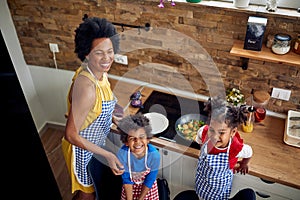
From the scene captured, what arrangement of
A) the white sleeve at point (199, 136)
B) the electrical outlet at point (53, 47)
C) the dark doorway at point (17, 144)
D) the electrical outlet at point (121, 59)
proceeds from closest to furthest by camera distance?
the dark doorway at point (17, 144) < the white sleeve at point (199, 136) < the electrical outlet at point (121, 59) < the electrical outlet at point (53, 47)

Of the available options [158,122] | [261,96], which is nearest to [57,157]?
[158,122]

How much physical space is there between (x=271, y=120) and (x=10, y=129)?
1673mm

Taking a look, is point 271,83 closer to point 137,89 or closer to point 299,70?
point 299,70

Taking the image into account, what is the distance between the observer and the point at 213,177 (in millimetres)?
1509

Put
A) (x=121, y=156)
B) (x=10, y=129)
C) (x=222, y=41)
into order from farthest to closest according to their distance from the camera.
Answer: (x=222, y=41)
(x=121, y=156)
(x=10, y=129)

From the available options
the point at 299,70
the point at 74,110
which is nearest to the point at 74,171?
the point at 74,110

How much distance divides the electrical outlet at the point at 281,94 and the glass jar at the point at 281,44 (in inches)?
12.4

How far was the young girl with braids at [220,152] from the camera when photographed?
4.59 ft

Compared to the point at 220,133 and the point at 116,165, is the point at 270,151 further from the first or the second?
the point at 116,165

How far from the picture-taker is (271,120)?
1.88m

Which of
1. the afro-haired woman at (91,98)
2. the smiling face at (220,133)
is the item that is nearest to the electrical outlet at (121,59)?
the afro-haired woman at (91,98)

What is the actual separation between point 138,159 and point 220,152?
397mm

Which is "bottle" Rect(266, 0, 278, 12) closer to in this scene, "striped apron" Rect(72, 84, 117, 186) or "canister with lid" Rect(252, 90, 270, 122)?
"canister with lid" Rect(252, 90, 270, 122)

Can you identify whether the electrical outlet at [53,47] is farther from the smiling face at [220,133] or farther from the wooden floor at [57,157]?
the smiling face at [220,133]
